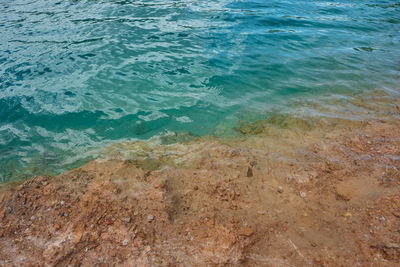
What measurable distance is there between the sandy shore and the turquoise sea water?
93 centimetres

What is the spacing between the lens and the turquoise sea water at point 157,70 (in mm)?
4914

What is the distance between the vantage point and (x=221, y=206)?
3.04m

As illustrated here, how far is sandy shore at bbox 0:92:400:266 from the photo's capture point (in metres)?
2.42

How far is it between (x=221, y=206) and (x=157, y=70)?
5308 mm

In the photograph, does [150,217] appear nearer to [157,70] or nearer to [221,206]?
[221,206]

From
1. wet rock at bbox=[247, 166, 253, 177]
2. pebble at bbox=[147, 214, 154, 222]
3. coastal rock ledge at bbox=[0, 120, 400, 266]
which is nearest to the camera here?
coastal rock ledge at bbox=[0, 120, 400, 266]

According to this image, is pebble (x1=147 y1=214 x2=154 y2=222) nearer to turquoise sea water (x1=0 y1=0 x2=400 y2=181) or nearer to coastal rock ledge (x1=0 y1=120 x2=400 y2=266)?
coastal rock ledge (x1=0 y1=120 x2=400 y2=266)

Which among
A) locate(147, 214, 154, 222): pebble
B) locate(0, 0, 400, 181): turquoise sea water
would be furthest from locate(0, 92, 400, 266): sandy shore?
locate(0, 0, 400, 181): turquoise sea water

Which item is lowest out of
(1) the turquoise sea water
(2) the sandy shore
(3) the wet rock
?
(3) the wet rock

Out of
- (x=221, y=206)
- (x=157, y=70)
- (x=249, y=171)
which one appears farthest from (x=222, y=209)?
(x=157, y=70)

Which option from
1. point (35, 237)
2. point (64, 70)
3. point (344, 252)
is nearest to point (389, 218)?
point (344, 252)

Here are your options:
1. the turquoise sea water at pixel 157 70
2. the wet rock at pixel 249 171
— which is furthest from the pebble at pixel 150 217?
the turquoise sea water at pixel 157 70

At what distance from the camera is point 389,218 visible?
265 cm

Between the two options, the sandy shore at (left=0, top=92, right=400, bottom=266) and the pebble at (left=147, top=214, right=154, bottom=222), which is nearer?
the sandy shore at (left=0, top=92, right=400, bottom=266)
